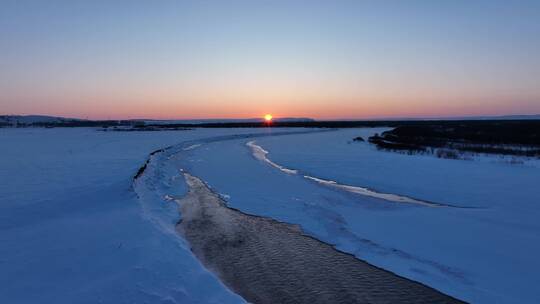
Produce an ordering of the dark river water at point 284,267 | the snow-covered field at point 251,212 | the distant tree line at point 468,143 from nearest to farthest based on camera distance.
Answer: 1. the snow-covered field at point 251,212
2. the dark river water at point 284,267
3. the distant tree line at point 468,143

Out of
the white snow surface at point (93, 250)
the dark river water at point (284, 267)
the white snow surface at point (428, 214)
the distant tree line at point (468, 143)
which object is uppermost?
the distant tree line at point (468, 143)

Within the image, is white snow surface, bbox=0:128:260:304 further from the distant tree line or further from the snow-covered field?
the distant tree line

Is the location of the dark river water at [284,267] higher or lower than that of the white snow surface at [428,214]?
lower

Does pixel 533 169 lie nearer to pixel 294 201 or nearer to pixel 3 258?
pixel 294 201

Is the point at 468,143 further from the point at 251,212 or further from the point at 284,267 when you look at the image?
the point at 284,267

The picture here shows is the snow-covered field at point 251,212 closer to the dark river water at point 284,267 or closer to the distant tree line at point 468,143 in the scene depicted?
the dark river water at point 284,267

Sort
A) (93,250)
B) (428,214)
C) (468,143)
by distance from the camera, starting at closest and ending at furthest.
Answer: (93,250)
(428,214)
(468,143)

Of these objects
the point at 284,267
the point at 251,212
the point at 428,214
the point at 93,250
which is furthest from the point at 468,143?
the point at 93,250

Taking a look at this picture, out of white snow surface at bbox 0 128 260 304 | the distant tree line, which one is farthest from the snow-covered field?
the distant tree line

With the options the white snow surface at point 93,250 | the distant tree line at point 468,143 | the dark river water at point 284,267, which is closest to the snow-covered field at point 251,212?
the white snow surface at point 93,250
